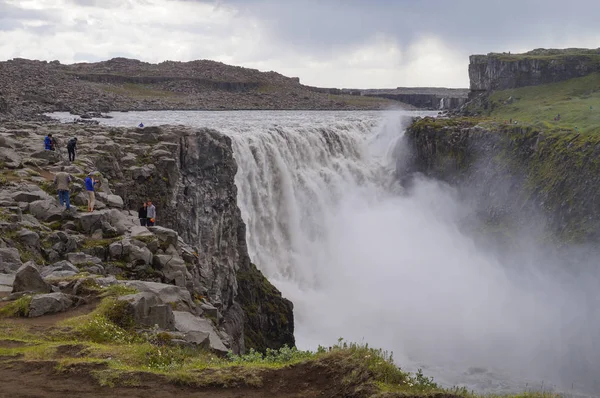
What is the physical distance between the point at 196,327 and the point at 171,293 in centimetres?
206

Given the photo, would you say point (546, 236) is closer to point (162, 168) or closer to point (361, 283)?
point (361, 283)

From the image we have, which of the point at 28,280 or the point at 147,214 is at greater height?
the point at 147,214

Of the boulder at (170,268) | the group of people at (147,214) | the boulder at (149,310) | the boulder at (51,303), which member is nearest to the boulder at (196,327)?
the boulder at (149,310)

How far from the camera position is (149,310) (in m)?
13.9

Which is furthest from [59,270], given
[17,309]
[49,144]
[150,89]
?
[150,89]

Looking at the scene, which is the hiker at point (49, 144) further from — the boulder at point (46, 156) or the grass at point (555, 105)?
the grass at point (555, 105)

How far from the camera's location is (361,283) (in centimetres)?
5259

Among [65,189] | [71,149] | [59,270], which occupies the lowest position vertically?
[59,270]

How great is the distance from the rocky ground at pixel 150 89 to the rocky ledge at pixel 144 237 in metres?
38.8

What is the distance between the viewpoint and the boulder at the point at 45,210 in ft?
68.9

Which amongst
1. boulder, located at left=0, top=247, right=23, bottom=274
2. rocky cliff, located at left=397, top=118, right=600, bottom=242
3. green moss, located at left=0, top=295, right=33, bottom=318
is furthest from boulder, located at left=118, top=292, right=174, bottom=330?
rocky cliff, located at left=397, top=118, right=600, bottom=242

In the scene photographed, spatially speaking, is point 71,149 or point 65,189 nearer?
point 65,189

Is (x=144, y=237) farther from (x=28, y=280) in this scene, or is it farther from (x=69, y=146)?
(x=69, y=146)

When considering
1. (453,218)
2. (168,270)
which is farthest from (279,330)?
(453,218)
